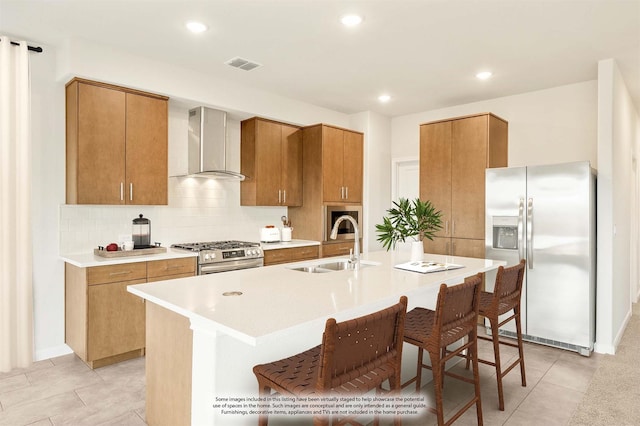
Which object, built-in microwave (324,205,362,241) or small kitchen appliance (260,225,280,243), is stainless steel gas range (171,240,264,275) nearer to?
small kitchen appliance (260,225,280,243)

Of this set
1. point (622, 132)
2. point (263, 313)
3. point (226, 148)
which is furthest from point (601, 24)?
point (226, 148)

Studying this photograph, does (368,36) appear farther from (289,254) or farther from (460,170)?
(289,254)

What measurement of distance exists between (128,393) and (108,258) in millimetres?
1144

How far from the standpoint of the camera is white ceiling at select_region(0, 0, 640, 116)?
112 inches

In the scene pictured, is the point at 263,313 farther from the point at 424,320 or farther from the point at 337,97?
the point at 337,97

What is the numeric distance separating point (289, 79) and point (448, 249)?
2731 mm

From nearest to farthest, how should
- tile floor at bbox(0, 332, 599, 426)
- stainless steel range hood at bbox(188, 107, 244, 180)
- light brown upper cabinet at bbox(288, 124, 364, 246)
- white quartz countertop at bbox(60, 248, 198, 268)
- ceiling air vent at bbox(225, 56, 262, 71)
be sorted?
tile floor at bbox(0, 332, 599, 426) → white quartz countertop at bbox(60, 248, 198, 268) → ceiling air vent at bbox(225, 56, 262, 71) → stainless steel range hood at bbox(188, 107, 244, 180) → light brown upper cabinet at bbox(288, 124, 364, 246)

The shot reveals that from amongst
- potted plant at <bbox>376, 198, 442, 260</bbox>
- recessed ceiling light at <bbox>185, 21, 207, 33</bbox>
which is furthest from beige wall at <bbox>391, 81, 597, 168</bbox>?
recessed ceiling light at <bbox>185, 21, 207, 33</bbox>

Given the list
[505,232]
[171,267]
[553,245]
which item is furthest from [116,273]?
[553,245]

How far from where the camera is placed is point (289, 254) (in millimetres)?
4762

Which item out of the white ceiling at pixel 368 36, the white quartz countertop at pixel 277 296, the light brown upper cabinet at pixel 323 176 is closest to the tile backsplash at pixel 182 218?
the light brown upper cabinet at pixel 323 176

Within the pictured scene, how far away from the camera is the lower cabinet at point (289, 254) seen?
453 cm

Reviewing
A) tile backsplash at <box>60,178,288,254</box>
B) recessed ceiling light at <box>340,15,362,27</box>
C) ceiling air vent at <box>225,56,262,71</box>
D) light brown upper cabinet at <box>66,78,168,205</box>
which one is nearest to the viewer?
recessed ceiling light at <box>340,15,362,27</box>

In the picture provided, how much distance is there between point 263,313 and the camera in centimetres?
162
